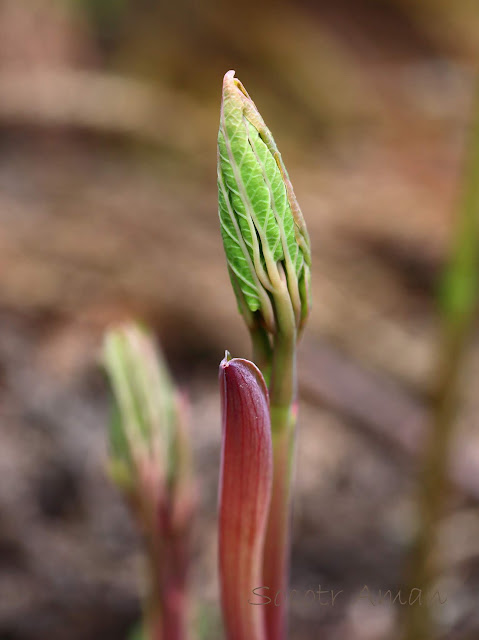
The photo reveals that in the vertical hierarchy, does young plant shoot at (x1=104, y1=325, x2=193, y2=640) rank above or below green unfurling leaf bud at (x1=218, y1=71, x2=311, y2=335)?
below

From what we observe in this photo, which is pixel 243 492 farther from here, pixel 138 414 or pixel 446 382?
pixel 446 382

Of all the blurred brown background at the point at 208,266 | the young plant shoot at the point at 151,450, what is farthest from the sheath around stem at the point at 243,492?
the blurred brown background at the point at 208,266

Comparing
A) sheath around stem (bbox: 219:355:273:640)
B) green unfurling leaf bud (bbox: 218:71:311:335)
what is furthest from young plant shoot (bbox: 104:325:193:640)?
green unfurling leaf bud (bbox: 218:71:311:335)

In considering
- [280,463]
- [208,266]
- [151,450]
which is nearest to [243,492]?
[280,463]

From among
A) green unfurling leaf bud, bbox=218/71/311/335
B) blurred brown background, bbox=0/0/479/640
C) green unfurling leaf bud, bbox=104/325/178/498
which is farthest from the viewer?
blurred brown background, bbox=0/0/479/640

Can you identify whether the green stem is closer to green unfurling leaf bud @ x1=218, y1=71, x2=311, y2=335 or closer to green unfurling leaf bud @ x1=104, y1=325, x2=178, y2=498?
green unfurling leaf bud @ x1=218, y1=71, x2=311, y2=335
